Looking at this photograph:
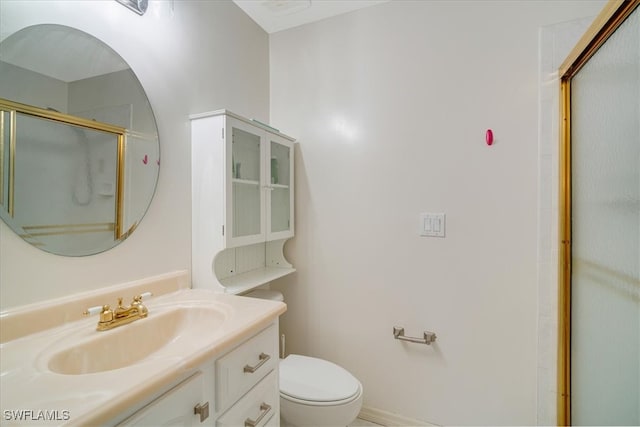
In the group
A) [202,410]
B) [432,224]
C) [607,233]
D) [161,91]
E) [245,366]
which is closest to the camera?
[202,410]

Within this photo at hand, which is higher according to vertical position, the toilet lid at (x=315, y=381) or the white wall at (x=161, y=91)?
the white wall at (x=161, y=91)

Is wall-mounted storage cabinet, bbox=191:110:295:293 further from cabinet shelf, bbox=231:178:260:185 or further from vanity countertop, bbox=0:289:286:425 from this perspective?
vanity countertop, bbox=0:289:286:425

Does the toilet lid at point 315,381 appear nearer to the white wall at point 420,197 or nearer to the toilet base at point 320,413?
the toilet base at point 320,413

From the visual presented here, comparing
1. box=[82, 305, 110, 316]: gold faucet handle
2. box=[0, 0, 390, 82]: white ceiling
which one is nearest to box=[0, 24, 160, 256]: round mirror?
box=[0, 0, 390, 82]: white ceiling

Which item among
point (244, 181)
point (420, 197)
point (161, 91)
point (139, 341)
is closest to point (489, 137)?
point (420, 197)

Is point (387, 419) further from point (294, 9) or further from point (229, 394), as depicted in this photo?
point (294, 9)

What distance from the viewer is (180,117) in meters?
1.28

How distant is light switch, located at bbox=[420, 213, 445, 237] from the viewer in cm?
151

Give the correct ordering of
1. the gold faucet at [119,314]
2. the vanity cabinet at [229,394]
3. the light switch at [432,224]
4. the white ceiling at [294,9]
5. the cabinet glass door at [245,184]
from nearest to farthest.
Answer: the vanity cabinet at [229,394]
the gold faucet at [119,314]
the cabinet glass door at [245,184]
the light switch at [432,224]
the white ceiling at [294,9]

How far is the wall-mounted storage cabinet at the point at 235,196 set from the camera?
128cm

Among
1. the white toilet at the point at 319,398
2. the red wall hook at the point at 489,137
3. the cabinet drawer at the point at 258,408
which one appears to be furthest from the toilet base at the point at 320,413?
the red wall hook at the point at 489,137

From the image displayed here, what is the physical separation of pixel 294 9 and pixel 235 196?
113 centimetres

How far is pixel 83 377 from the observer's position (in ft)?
1.97

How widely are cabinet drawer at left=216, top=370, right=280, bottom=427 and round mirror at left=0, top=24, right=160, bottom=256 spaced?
675 mm
